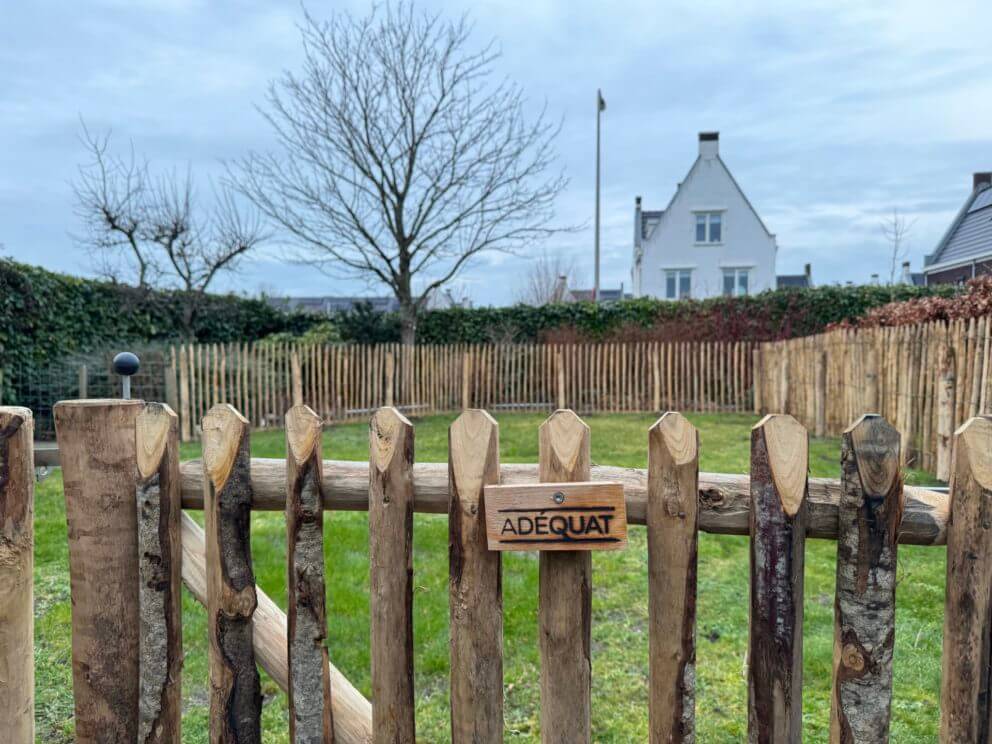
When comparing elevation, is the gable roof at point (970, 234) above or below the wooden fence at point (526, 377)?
above

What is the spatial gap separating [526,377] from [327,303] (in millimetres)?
33308

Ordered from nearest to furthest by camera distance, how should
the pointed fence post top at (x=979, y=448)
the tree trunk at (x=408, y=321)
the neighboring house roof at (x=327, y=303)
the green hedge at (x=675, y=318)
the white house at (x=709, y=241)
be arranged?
1. the pointed fence post top at (x=979, y=448)
2. the tree trunk at (x=408, y=321)
3. the green hedge at (x=675, y=318)
4. the neighboring house roof at (x=327, y=303)
5. the white house at (x=709, y=241)

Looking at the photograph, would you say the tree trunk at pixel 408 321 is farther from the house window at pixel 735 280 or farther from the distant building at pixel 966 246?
the house window at pixel 735 280

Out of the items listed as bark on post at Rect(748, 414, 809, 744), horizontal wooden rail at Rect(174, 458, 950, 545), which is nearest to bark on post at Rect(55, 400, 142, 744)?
horizontal wooden rail at Rect(174, 458, 950, 545)

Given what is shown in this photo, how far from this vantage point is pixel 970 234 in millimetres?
14375

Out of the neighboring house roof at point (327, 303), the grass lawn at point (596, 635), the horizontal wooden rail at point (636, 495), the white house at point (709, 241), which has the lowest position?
the grass lawn at point (596, 635)

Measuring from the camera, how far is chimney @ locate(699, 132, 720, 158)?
28844 mm

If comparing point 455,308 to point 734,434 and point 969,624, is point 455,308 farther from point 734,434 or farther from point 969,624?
point 969,624

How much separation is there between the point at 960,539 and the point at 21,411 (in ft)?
7.51

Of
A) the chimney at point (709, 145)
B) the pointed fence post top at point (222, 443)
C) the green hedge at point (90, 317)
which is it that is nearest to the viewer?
the pointed fence post top at point (222, 443)

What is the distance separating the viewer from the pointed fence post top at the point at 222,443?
1.62m

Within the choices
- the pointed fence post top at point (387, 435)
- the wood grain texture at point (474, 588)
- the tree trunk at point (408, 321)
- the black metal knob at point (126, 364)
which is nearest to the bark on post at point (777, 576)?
the wood grain texture at point (474, 588)

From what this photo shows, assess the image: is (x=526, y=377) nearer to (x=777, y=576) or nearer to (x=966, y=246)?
(x=966, y=246)

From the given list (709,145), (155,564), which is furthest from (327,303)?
(155,564)
